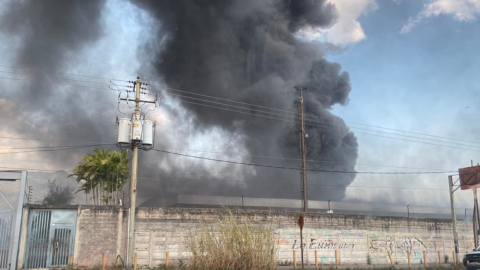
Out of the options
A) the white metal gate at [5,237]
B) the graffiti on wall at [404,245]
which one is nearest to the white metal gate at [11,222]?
the white metal gate at [5,237]

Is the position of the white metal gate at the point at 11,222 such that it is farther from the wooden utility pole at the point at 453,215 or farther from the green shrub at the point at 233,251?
the wooden utility pole at the point at 453,215

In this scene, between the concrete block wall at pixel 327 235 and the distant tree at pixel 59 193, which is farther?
the distant tree at pixel 59 193

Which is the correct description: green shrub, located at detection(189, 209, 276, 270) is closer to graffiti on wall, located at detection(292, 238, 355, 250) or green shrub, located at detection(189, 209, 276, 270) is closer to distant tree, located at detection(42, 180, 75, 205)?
graffiti on wall, located at detection(292, 238, 355, 250)

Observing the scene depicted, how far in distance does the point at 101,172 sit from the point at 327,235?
1815 cm

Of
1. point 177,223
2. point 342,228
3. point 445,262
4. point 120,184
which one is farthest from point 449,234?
point 120,184

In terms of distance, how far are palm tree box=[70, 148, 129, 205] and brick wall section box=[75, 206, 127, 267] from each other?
10022 millimetres

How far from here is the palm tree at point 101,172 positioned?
31.9 metres

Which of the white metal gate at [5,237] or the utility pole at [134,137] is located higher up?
the utility pole at [134,137]

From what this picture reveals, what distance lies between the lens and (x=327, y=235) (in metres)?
26.0

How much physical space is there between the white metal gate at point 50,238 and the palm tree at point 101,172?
1051 cm

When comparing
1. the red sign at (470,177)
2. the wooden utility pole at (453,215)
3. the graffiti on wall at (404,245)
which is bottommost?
the graffiti on wall at (404,245)

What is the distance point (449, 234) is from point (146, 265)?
2264 centimetres

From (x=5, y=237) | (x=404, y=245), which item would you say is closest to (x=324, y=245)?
(x=404, y=245)

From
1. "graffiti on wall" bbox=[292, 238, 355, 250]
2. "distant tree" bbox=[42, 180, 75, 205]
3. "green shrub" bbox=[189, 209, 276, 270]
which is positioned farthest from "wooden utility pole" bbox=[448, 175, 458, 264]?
"distant tree" bbox=[42, 180, 75, 205]
